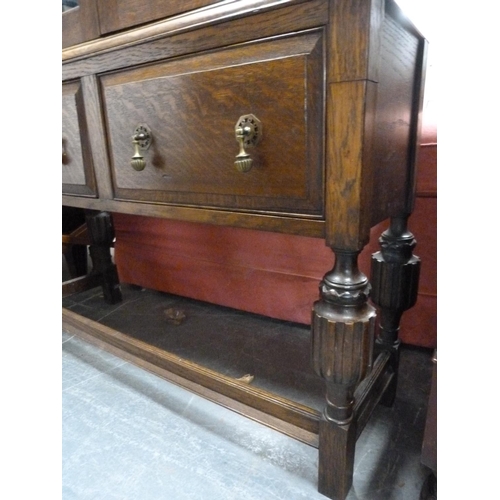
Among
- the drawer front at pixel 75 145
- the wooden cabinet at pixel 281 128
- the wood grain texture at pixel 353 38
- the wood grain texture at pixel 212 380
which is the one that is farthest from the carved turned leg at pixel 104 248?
the wood grain texture at pixel 353 38

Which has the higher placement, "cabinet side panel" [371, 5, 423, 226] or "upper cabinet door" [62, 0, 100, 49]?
"upper cabinet door" [62, 0, 100, 49]

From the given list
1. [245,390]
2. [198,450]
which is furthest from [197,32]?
[198,450]

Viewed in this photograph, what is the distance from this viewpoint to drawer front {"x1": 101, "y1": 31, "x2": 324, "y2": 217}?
18.6 inches

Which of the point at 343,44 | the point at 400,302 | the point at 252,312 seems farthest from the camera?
the point at 252,312

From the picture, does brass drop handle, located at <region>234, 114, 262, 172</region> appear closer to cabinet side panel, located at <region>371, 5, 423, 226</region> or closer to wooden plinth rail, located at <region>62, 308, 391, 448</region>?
cabinet side panel, located at <region>371, 5, 423, 226</region>

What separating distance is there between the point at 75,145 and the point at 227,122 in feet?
1.38

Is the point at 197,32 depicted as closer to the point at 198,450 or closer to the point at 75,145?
the point at 75,145

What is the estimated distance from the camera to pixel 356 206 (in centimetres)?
46

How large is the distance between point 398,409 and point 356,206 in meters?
0.58

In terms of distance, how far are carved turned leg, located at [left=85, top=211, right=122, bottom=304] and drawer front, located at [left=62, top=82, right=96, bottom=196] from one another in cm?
47

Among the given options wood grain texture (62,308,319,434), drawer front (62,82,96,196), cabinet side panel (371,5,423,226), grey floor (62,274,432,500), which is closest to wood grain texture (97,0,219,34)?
drawer front (62,82,96,196)
